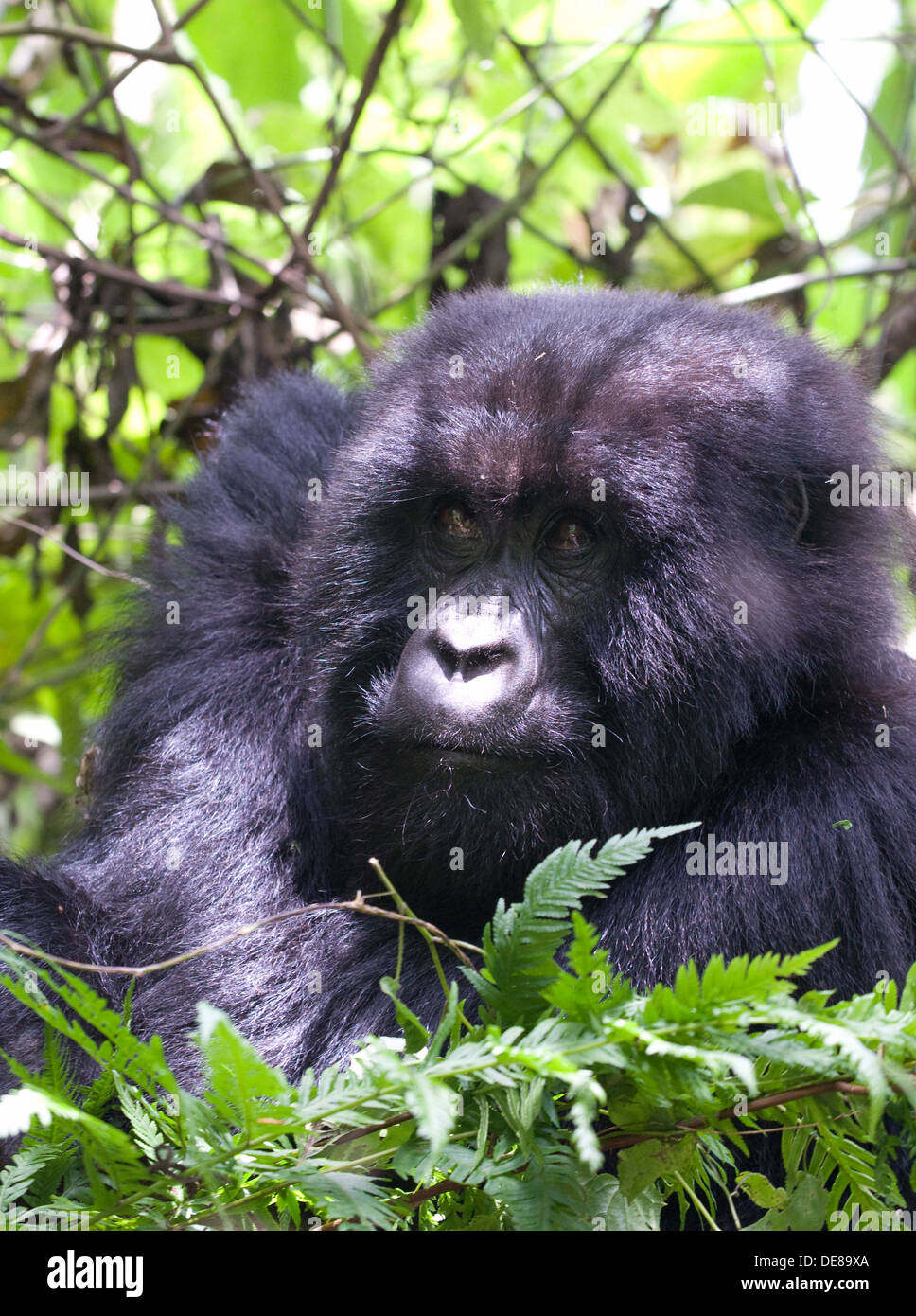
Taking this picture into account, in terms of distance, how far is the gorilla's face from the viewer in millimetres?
2719

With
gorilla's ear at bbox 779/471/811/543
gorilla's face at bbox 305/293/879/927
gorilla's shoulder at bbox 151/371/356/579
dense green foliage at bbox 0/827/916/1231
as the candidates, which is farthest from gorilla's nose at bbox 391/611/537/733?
gorilla's shoulder at bbox 151/371/356/579

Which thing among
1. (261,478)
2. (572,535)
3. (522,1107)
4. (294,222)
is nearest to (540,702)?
(572,535)

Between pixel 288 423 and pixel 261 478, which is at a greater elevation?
pixel 288 423

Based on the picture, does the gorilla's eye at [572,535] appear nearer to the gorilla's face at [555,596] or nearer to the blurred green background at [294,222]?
the gorilla's face at [555,596]

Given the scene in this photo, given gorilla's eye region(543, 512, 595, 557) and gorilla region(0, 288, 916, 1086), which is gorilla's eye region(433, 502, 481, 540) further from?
gorilla's eye region(543, 512, 595, 557)

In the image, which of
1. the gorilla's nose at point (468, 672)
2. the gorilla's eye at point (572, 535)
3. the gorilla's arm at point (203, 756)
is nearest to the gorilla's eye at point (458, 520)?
the gorilla's eye at point (572, 535)

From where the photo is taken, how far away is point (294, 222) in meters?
5.30

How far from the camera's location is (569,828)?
9.06ft

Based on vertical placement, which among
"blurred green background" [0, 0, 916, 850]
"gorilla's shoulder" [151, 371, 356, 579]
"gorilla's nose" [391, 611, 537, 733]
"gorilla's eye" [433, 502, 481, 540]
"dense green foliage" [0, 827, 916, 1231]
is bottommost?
"dense green foliage" [0, 827, 916, 1231]

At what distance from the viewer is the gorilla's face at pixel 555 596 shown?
8.92ft

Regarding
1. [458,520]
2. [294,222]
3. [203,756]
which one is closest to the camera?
[458,520]

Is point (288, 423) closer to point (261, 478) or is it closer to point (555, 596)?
point (261, 478)

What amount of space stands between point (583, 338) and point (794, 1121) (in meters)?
1.68

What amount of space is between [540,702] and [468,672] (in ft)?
0.52
